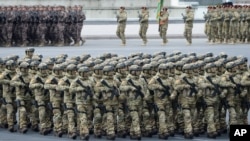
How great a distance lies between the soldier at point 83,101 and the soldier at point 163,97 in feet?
3.96

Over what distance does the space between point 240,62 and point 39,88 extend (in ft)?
13.0

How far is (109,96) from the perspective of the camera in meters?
18.4

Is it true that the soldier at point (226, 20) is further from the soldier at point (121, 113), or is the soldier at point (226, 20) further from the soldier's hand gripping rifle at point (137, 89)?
the soldier's hand gripping rifle at point (137, 89)

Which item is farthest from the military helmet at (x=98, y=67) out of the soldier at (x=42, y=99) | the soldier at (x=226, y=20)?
the soldier at (x=226, y=20)

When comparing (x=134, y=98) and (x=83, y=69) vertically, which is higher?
(x=83, y=69)

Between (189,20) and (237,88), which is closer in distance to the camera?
(237,88)

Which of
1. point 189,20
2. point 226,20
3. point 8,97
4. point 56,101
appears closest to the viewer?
point 56,101

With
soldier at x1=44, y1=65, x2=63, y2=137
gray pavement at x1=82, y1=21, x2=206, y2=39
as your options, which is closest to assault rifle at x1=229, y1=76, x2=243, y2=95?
soldier at x1=44, y1=65, x2=63, y2=137

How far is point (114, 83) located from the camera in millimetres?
18641

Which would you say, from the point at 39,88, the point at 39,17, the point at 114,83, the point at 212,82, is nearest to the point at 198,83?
the point at 212,82

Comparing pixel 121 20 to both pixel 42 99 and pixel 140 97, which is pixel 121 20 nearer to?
pixel 42 99

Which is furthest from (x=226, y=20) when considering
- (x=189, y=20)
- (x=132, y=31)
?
(x=132, y=31)

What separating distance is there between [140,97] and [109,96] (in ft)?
2.05

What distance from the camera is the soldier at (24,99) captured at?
19531 mm
